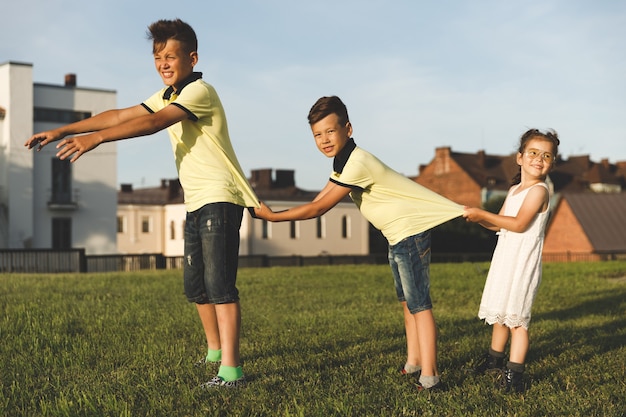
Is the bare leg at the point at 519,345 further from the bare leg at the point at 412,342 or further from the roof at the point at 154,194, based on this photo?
the roof at the point at 154,194

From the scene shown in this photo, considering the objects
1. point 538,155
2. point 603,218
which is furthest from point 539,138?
point 603,218

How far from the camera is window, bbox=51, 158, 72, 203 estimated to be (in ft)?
136

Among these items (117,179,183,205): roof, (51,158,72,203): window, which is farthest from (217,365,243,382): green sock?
(117,179,183,205): roof

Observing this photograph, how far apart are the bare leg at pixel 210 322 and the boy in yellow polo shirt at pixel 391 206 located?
74 centimetres

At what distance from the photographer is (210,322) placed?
512 cm

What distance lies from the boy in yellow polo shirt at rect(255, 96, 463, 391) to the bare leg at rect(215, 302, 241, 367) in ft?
1.90

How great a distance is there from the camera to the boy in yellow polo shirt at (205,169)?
4.49 metres

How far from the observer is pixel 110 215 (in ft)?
144

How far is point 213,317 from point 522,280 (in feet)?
6.31

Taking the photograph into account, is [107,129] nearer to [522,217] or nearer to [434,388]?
[434,388]

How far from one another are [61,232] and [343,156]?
39749 millimetres

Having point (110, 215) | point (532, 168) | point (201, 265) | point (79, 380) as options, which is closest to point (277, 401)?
point (201, 265)

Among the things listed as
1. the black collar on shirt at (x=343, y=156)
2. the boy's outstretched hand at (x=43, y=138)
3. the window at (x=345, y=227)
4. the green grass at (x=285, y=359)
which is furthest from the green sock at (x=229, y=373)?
the window at (x=345, y=227)

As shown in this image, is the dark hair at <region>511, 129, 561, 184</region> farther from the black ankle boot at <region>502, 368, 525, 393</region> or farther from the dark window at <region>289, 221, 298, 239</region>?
the dark window at <region>289, 221, 298, 239</region>
